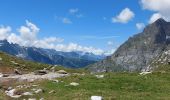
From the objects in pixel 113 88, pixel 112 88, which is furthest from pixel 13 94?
pixel 113 88

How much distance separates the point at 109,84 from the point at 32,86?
951 centimetres

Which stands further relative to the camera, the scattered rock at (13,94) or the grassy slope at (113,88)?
the scattered rock at (13,94)

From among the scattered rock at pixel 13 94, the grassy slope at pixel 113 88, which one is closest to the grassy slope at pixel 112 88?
the grassy slope at pixel 113 88

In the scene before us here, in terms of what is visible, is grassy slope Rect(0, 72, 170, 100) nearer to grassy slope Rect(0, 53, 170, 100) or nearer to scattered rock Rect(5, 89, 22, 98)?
grassy slope Rect(0, 53, 170, 100)

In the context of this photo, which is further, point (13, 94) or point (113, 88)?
point (113, 88)

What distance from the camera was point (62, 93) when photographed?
41.4 meters

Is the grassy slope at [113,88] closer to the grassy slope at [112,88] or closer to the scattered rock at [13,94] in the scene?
the grassy slope at [112,88]

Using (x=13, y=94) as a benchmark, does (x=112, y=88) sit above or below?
above

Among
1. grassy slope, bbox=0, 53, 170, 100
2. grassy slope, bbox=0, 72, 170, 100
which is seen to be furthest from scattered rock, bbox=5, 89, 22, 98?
grassy slope, bbox=0, 72, 170, 100

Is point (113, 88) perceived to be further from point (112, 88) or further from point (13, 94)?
point (13, 94)

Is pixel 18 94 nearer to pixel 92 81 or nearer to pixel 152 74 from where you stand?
pixel 92 81

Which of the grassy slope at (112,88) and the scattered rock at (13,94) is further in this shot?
the scattered rock at (13,94)

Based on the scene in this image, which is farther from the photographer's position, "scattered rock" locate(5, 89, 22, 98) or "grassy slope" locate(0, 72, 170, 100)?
"scattered rock" locate(5, 89, 22, 98)

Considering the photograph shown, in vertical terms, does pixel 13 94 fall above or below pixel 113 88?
below
